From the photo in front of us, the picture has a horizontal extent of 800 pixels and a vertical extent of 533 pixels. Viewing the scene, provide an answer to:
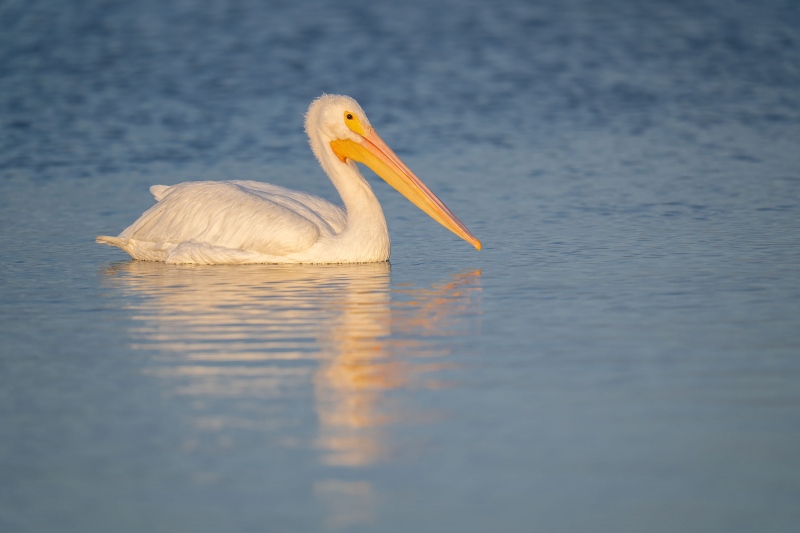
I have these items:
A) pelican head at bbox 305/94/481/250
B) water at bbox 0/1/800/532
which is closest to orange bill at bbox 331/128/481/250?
pelican head at bbox 305/94/481/250

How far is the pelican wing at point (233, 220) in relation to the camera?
759cm

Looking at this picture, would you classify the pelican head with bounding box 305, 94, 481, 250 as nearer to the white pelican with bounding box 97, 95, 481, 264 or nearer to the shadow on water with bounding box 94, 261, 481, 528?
the white pelican with bounding box 97, 95, 481, 264

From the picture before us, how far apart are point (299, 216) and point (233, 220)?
0.39 m

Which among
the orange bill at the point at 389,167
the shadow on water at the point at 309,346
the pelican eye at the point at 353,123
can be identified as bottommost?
the shadow on water at the point at 309,346

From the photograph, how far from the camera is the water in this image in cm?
359

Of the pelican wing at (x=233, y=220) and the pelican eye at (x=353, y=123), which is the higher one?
the pelican eye at (x=353, y=123)

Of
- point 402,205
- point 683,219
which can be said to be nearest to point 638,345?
point 683,219

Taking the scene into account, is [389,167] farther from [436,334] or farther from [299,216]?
[436,334]

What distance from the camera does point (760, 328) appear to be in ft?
17.9

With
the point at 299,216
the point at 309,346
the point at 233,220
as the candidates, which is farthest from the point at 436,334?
the point at 233,220

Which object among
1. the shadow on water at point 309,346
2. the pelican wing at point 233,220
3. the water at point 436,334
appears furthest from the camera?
the pelican wing at point 233,220

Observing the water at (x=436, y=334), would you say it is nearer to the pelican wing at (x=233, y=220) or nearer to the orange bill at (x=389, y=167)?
Answer: the pelican wing at (x=233, y=220)

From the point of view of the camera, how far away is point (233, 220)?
776 cm

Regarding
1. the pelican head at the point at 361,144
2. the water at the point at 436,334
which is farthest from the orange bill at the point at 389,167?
the water at the point at 436,334
